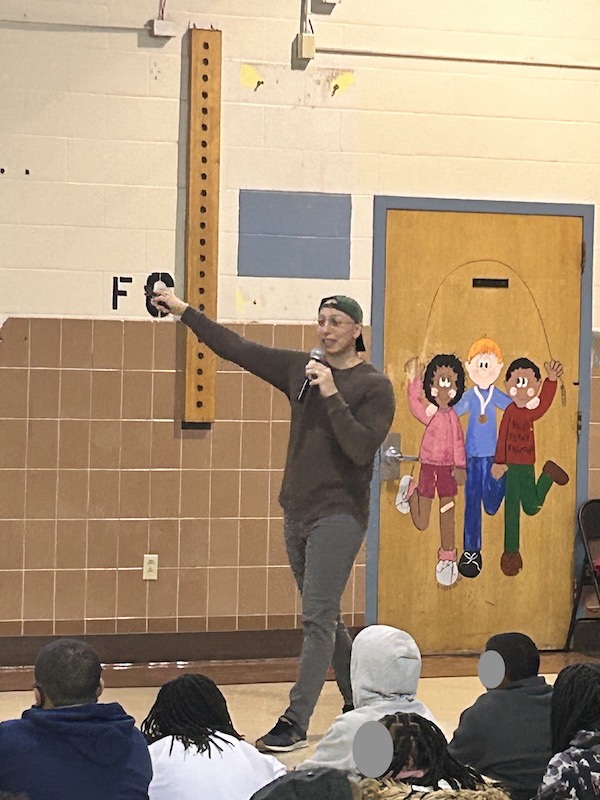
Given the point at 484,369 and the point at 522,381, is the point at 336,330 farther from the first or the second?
the point at 522,381

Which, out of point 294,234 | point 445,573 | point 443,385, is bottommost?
point 445,573

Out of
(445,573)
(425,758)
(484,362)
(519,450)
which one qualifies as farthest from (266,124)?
(425,758)

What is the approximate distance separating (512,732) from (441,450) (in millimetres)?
3263

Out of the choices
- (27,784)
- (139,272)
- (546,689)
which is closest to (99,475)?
(139,272)

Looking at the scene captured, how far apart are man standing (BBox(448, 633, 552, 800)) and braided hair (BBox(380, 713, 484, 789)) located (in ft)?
2.42

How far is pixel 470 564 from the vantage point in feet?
21.6

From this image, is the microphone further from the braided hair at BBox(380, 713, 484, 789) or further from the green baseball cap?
the braided hair at BBox(380, 713, 484, 789)

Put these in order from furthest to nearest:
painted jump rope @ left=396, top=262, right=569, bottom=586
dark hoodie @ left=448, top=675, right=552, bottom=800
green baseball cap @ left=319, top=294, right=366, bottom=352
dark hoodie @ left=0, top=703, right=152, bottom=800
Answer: painted jump rope @ left=396, top=262, right=569, bottom=586 → green baseball cap @ left=319, top=294, right=366, bottom=352 → dark hoodie @ left=448, top=675, right=552, bottom=800 → dark hoodie @ left=0, top=703, right=152, bottom=800

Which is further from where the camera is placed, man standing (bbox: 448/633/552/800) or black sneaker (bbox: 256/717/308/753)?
black sneaker (bbox: 256/717/308/753)

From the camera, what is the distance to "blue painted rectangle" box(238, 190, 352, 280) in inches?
249

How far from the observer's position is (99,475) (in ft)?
20.2

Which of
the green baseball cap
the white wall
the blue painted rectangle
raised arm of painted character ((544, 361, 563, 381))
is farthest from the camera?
raised arm of painted character ((544, 361, 563, 381))

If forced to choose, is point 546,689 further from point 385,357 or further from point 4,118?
point 4,118

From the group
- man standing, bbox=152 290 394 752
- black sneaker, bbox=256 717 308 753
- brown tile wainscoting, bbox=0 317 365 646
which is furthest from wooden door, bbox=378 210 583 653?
black sneaker, bbox=256 717 308 753
